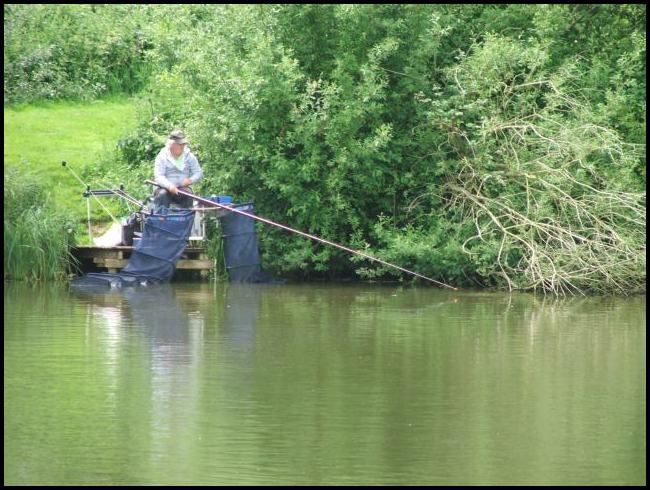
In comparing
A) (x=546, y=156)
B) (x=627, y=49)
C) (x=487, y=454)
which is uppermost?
(x=627, y=49)

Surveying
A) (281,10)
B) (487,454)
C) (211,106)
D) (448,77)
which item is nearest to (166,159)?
(211,106)

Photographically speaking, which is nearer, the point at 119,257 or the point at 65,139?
the point at 119,257

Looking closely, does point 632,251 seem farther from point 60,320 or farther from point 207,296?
point 60,320

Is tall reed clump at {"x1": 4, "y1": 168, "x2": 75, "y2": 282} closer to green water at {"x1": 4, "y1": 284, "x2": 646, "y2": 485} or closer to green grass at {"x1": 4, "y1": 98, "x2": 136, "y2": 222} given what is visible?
green grass at {"x1": 4, "y1": 98, "x2": 136, "y2": 222}

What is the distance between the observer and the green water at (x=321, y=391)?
8.90m

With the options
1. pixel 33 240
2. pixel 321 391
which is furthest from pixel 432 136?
pixel 321 391

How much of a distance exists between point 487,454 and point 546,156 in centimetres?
1004

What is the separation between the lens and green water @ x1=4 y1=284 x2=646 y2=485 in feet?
29.2

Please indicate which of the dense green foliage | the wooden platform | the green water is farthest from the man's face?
the green water

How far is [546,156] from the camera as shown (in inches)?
739

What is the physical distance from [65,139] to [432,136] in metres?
6.56

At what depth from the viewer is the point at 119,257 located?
19078 millimetres

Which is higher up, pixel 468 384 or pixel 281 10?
pixel 281 10

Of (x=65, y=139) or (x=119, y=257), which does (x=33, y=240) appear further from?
(x=65, y=139)
